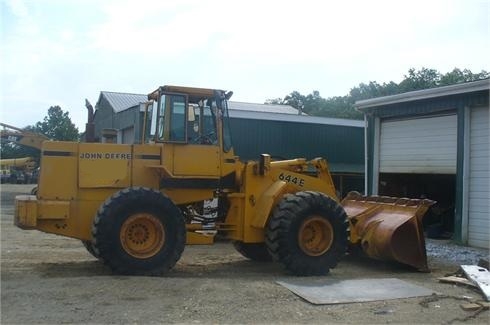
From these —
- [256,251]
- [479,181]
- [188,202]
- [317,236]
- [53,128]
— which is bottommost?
[256,251]

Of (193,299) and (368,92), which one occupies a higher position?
(368,92)

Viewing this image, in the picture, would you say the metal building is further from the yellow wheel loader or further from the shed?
the yellow wheel loader

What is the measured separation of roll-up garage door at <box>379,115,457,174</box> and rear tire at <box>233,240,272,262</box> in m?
6.00

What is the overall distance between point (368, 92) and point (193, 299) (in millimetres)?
52341

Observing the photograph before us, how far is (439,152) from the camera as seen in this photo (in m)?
14.9

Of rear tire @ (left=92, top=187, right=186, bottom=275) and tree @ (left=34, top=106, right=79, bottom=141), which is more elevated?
tree @ (left=34, top=106, right=79, bottom=141)

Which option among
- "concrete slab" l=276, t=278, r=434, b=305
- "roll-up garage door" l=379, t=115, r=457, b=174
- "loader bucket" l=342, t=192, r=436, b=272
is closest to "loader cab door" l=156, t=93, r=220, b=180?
"concrete slab" l=276, t=278, r=434, b=305

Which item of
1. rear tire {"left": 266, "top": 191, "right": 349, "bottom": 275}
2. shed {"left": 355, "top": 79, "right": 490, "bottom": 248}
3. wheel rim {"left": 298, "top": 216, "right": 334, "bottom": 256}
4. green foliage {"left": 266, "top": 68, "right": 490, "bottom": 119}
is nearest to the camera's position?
rear tire {"left": 266, "top": 191, "right": 349, "bottom": 275}

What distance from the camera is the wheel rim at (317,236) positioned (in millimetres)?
9656

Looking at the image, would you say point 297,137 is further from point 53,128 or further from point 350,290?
point 53,128

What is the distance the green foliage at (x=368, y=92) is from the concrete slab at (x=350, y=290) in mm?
28888

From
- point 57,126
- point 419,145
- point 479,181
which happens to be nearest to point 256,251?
point 479,181

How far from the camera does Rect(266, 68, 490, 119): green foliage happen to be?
152ft

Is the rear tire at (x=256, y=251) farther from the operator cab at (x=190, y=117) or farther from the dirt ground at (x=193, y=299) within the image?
the operator cab at (x=190, y=117)
